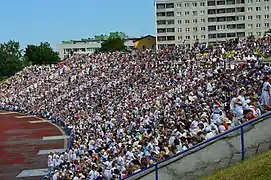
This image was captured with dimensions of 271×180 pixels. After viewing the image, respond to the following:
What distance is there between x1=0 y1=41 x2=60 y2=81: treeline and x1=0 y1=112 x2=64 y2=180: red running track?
34.2 meters

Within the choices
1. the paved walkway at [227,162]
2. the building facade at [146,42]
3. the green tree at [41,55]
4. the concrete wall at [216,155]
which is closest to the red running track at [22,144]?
the concrete wall at [216,155]

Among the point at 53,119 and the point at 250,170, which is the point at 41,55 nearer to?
the point at 53,119

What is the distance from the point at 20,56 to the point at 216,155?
84732mm

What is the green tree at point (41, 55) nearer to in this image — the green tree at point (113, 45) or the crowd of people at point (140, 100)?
the green tree at point (113, 45)

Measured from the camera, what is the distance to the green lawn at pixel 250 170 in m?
7.71

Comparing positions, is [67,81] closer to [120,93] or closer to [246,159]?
[120,93]

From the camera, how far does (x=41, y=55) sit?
298 ft

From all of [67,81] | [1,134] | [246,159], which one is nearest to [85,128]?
[1,134]

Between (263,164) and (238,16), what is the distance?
83.0 m

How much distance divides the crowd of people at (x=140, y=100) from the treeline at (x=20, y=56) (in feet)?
74.7

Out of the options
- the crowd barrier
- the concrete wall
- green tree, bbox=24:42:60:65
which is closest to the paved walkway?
the concrete wall

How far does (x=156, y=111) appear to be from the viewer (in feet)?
69.8

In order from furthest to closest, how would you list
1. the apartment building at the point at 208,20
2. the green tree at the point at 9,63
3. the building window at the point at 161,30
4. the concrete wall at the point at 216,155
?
the building window at the point at 161,30, the apartment building at the point at 208,20, the green tree at the point at 9,63, the concrete wall at the point at 216,155

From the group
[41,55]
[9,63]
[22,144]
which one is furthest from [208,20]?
[22,144]
